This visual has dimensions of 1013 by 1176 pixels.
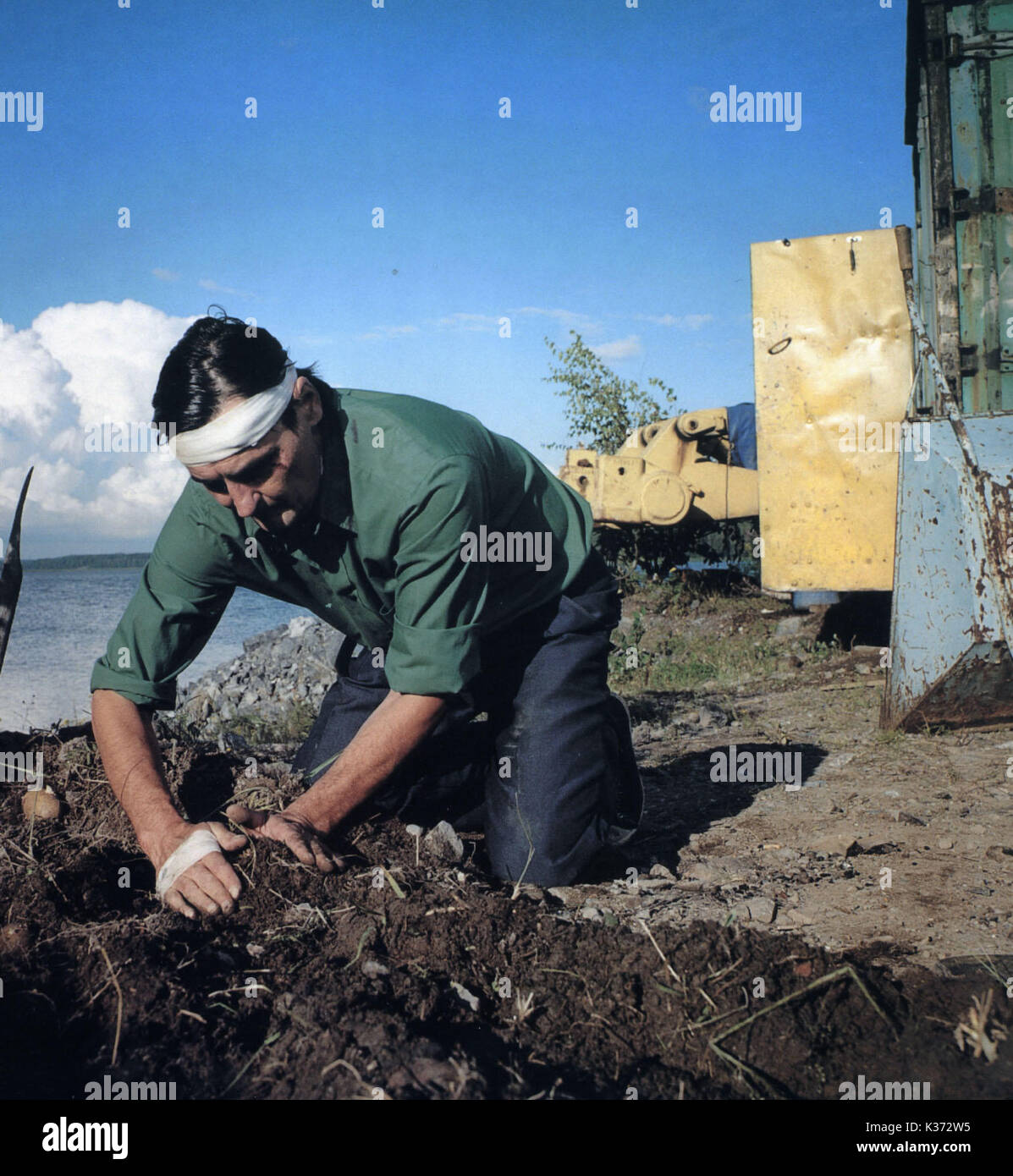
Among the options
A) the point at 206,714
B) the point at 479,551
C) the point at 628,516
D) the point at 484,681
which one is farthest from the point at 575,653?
the point at 206,714

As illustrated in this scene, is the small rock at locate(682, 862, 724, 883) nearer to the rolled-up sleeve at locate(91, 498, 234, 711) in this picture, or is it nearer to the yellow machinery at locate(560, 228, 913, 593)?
the rolled-up sleeve at locate(91, 498, 234, 711)

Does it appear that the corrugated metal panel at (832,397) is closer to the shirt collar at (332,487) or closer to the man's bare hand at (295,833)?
the shirt collar at (332,487)

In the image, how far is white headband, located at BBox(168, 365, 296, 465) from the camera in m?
2.04

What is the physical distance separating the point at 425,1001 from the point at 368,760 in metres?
0.64

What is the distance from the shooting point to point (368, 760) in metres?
2.11

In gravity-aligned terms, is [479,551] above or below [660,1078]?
above

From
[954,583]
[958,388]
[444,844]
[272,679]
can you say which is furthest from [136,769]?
[272,679]

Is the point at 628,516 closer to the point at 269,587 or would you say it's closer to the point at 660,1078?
the point at 269,587

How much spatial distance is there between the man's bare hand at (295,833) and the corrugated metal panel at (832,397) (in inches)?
151

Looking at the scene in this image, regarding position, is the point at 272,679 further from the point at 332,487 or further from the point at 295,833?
the point at 295,833

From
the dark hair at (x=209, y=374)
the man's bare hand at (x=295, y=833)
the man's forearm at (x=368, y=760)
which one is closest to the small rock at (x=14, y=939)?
the man's bare hand at (x=295, y=833)

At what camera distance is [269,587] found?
8.42 feet

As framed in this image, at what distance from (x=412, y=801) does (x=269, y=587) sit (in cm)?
83

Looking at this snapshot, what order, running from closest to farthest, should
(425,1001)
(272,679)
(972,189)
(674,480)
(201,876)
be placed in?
(425,1001) < (201,876) < (972,189) < (674,480) < (272,679)
